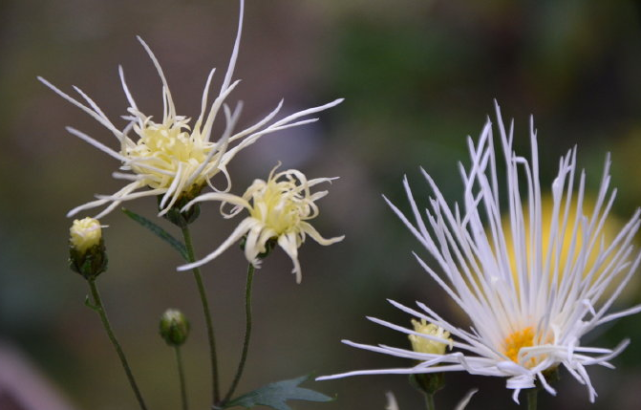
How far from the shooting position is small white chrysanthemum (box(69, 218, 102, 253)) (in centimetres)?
45

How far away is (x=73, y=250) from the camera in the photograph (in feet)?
1.46

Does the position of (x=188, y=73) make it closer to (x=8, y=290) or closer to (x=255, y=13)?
(x=255, y=13)

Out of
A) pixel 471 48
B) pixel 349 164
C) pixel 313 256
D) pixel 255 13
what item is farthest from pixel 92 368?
pixel 255 13

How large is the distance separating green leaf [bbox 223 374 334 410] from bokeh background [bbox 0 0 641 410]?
678 mm

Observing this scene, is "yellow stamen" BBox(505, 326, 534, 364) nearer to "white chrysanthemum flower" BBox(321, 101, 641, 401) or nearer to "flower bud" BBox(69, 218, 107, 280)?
"white chrysanthemum flower" BBox(321, 101, 641, 401)

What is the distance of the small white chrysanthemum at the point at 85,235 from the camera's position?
447mm

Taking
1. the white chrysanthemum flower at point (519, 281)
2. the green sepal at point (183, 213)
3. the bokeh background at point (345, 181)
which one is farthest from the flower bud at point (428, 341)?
the bokeh background at point (345, 181)

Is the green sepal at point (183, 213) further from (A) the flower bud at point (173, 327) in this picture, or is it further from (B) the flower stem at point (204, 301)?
(A) the flower bud at point (173, 327)

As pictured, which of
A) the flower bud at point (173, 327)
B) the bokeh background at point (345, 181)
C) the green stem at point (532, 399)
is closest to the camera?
the green stem at point (532, 399)

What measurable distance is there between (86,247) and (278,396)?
129 mm

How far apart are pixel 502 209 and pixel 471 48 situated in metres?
0.43

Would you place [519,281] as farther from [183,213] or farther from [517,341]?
[183,213]

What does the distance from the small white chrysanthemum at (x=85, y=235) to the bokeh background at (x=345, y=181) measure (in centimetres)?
71

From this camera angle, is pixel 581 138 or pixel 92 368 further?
pixel 92 368
